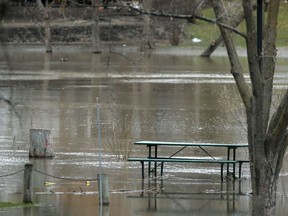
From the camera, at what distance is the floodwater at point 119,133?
15.3 m

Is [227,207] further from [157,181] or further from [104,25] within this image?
[104,25]

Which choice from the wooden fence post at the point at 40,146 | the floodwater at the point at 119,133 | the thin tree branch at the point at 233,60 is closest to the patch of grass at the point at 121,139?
the floodwater at the point at 119,133

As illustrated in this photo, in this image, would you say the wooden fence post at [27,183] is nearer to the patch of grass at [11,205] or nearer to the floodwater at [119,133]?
the patch of grass at [11,205]

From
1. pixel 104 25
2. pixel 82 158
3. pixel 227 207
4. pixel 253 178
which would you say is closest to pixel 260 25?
pixel 253 178

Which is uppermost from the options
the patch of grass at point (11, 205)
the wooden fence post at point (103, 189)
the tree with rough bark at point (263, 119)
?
the tree with rough bark at point (263, 119)

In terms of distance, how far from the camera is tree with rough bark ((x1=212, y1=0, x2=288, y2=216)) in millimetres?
11719

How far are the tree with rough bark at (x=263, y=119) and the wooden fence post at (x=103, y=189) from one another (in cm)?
288

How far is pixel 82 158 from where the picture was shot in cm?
1977

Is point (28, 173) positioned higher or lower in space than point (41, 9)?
lower

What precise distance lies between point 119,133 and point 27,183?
8.64 metres

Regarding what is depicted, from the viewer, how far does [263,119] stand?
469 inches

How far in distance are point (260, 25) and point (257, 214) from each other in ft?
7.59

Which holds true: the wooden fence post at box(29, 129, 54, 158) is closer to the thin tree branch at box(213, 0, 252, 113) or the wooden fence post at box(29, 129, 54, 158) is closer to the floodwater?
the floodwater

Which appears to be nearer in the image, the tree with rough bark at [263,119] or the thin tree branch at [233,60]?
the tree with rough bark at [263,119]
